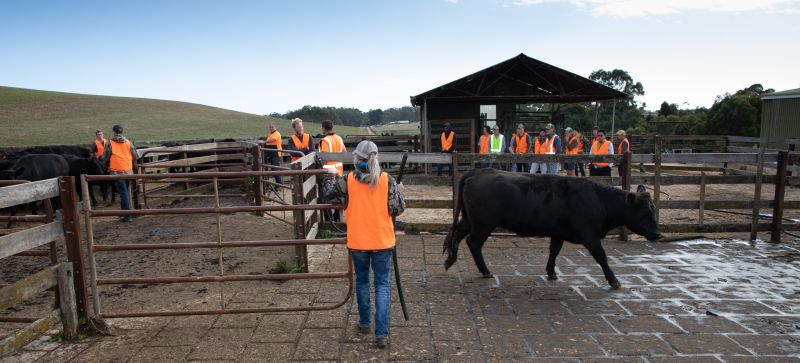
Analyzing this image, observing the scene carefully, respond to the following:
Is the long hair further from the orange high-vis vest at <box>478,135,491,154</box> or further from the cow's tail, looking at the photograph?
the orange high-vis vest at <box>478,135,491,154</box>

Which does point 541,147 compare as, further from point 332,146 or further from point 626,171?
point 332,146

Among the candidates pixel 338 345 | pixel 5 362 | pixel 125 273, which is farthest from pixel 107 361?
pixel 125 273

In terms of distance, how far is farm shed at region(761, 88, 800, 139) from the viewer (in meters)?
20.4

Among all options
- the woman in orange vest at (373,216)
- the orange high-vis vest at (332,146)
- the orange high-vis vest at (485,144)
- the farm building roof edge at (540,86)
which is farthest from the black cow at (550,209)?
the farm building roof edge at (540,86)

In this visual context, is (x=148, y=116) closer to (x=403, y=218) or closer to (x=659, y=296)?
(x=403, y=218)

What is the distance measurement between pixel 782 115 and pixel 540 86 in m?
12.2

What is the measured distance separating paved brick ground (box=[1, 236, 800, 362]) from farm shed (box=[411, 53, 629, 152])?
36.1 ft

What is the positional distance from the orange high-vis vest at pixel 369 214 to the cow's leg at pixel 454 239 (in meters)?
2.05

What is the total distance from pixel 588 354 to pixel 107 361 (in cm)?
372

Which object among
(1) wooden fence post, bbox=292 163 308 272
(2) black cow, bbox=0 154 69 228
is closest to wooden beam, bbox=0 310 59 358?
(1) wooden fence post, bbox=292 163 308 272

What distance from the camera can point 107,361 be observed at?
369cm

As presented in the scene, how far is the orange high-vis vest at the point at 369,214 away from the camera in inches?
149

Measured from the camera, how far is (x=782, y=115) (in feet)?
69.7

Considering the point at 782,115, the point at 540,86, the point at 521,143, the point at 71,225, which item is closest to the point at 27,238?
the point at 71,225
